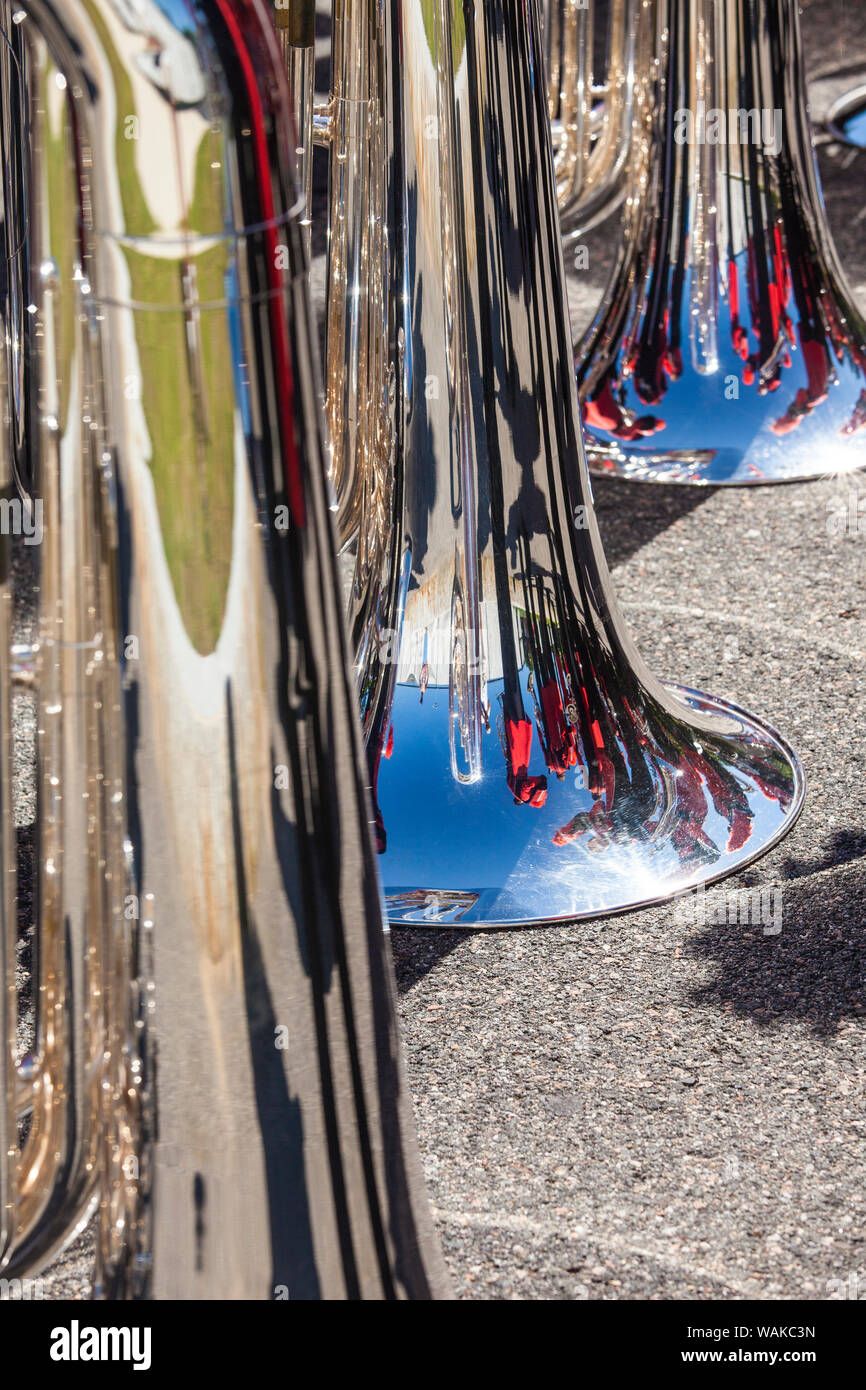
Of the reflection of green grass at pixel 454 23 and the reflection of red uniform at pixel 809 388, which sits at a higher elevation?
the reflection of green grass at pixel 454 23

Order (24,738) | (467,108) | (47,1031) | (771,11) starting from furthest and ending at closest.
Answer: (771,11), (24,738), (467,108), (47,1031)

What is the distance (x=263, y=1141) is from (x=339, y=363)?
55.9 inches

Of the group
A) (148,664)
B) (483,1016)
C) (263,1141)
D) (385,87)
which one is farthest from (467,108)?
(263,1141)

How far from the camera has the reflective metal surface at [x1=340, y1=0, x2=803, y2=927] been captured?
7.22 ft

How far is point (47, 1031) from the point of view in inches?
49.6

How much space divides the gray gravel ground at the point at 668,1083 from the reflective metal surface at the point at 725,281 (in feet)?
3.24

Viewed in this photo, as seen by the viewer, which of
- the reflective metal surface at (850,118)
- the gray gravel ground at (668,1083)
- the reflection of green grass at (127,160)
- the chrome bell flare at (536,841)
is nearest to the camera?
the reflection of green grass at (127,160)

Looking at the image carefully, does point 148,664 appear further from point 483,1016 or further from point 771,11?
point 771,11

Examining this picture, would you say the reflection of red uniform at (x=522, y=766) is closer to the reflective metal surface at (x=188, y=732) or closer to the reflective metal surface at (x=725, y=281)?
the reflective metal surface at (x=188, y=732)

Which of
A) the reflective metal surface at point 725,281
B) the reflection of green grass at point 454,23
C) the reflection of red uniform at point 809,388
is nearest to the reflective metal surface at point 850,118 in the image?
the reflective metal surface at point 725,281

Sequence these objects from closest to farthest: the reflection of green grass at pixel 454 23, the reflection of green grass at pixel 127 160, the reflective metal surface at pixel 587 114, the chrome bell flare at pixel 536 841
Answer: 1. the reflection of green grass at pixel 127 160
2. the reflection of green grass at pixel 454 23
3. the chrome bell flare at pixel 536 841
4. the reflective metal surface at pixel 587 114

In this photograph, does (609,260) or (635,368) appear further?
(609,260)

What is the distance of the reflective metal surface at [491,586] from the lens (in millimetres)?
2199

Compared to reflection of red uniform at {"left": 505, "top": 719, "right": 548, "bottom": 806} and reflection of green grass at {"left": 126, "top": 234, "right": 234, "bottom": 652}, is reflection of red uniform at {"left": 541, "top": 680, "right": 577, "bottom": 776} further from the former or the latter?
reflection of green grass at {"left": 126, "top": 234, "right": 234, "bottom": 652}
